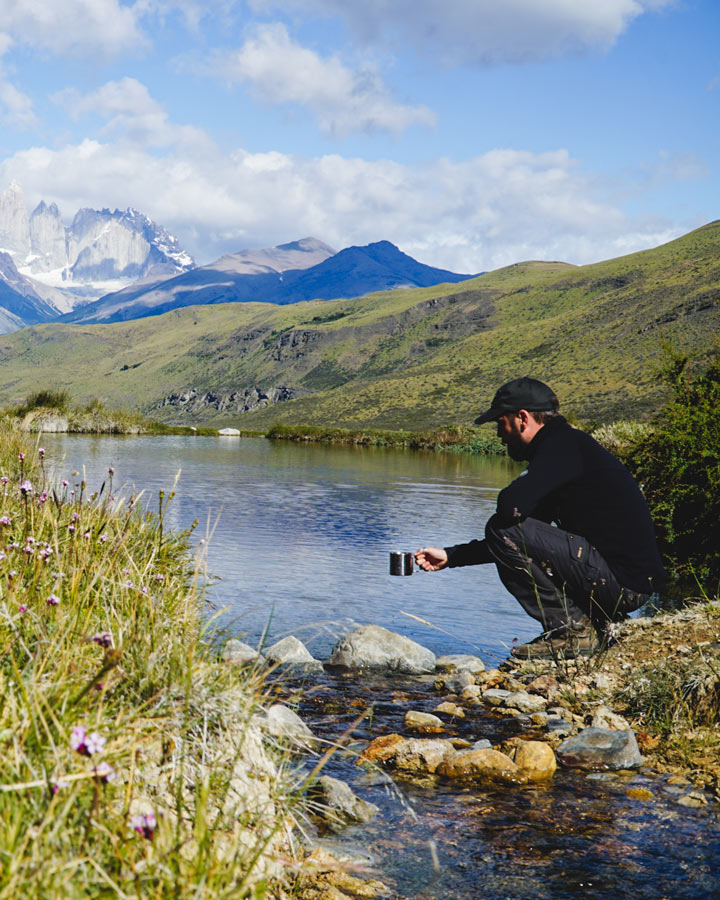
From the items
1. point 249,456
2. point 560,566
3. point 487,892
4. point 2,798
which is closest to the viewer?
point 2,798

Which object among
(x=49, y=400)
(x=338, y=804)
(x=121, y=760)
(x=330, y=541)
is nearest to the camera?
(x=121, y=760)

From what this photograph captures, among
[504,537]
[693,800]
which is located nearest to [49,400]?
[504,537]

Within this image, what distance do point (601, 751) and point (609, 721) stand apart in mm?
589

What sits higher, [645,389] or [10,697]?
[645,389]

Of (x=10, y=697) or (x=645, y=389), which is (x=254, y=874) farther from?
(x=645, y=389)

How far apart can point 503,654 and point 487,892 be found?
4996 mm

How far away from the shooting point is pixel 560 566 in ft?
20.0

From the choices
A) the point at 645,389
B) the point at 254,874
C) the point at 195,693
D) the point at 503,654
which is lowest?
the point at 503,654

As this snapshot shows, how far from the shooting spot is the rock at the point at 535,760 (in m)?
4.83

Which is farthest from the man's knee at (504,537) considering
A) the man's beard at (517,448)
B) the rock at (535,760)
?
the rock at (535,760)

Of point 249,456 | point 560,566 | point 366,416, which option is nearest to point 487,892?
point 560,566

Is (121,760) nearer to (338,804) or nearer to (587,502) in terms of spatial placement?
(338,804)

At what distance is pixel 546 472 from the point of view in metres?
5.71

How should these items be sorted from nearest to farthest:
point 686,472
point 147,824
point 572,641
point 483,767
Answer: point 147,824 → point 483,767 → point 572,641 → point 686,472
